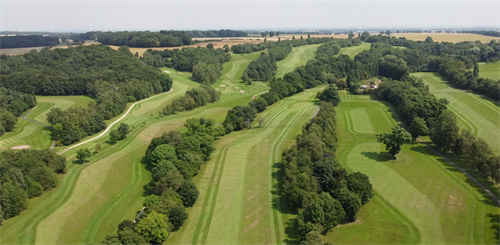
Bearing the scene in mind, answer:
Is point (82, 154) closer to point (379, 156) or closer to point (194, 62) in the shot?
point (379, 156)

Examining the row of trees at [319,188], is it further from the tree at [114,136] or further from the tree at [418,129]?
the tree at [114,136]

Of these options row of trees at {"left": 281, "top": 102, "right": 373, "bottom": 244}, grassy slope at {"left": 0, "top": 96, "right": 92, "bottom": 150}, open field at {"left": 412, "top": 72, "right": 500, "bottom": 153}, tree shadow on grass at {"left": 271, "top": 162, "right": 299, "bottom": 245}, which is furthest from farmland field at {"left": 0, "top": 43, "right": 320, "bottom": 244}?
open field at {"left": 412, "top": 72, "right": 500, "bottom": 153}

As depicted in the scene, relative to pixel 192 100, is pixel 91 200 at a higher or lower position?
lower

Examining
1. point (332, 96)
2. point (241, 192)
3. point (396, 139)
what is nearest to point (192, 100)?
point (332, 96)

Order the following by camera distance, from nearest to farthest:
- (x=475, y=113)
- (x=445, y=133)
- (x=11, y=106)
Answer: (x=445, y=133), (x=475, y=113), (x=11, y=106)

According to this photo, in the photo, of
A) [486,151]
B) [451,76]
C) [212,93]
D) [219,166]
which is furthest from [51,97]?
[451,76]

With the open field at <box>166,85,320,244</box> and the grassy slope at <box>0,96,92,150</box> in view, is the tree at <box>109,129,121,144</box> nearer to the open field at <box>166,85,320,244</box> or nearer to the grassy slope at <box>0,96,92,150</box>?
the grassy slope at <box>0,96,92,150</box>

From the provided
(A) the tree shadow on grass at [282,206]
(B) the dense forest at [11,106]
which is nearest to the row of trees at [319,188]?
(A) the tree shadow on grass at [282,206]
